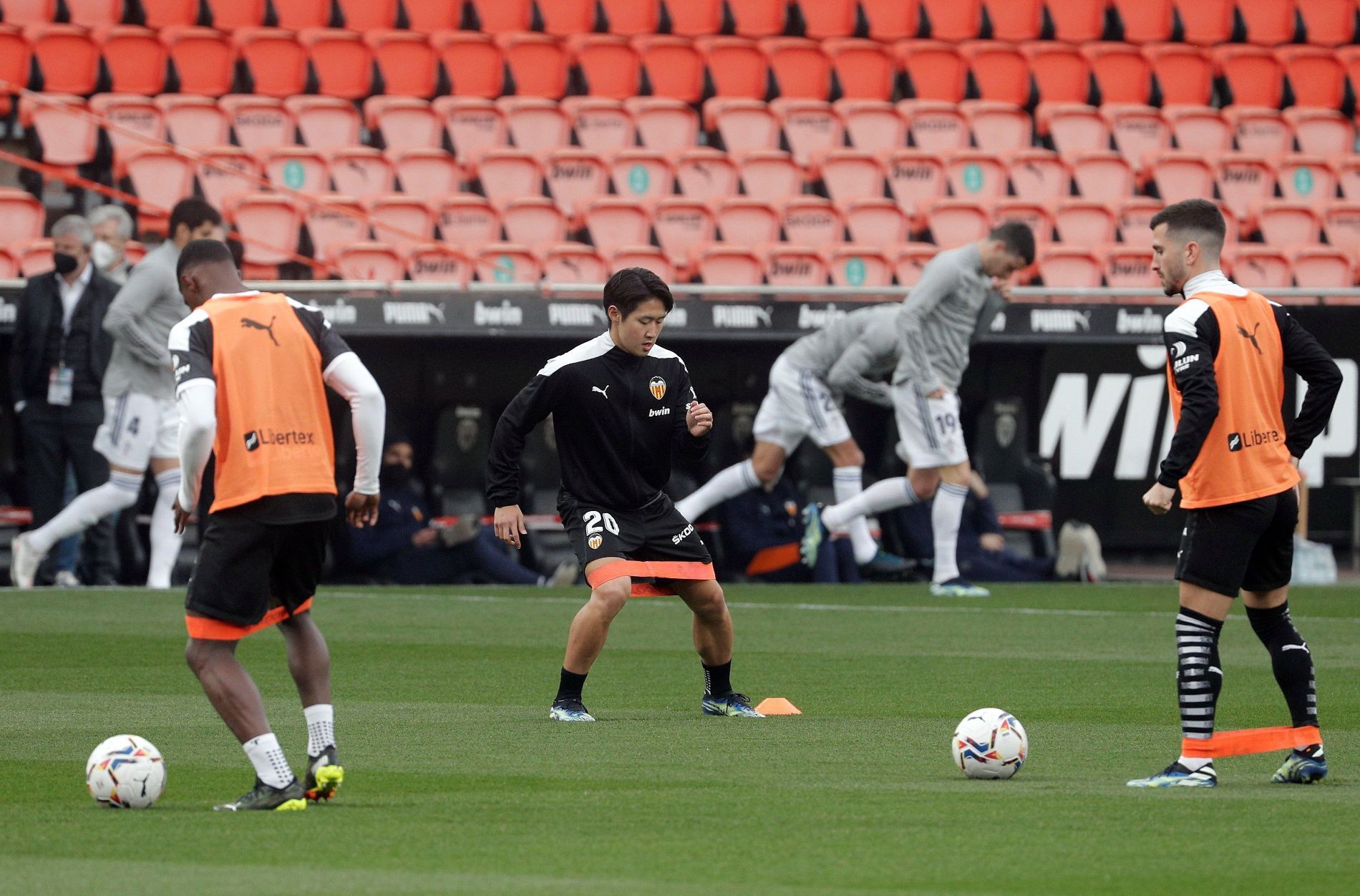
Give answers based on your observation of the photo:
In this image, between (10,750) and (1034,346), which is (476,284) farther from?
(10,750)

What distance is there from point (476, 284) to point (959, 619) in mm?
4384

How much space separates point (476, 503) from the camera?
15180 millimetres

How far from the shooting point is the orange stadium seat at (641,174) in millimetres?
17453

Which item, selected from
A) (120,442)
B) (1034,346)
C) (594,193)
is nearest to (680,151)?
(594,193)

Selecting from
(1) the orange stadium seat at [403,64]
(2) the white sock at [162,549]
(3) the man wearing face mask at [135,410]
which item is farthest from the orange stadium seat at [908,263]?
(2) the white sock at [162,549]

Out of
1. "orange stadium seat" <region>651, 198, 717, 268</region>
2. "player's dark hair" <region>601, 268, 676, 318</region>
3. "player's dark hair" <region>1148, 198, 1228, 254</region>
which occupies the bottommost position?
"player's dark hair" <region>601, 268, 676, 318</region>

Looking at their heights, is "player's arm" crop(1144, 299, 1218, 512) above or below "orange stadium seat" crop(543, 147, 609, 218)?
below

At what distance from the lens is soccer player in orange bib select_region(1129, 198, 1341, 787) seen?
19.5 feet

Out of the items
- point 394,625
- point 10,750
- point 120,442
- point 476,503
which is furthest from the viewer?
point 476,503

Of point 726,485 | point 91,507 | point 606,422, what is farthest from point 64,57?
point 606,422

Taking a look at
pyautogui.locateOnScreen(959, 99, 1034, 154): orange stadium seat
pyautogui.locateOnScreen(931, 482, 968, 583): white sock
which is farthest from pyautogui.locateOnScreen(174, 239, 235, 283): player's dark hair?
pyautogui.locateOnScreen(959, 99, 1034, 154): orange stadium seat

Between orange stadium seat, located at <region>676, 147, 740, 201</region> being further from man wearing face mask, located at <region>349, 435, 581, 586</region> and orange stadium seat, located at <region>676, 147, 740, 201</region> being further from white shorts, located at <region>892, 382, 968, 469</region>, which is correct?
white shorts, located at <region>892, 382, 968, 469</region>

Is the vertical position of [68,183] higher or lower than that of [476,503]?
higher

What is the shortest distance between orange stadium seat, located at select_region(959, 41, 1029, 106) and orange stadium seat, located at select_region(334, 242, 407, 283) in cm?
700
